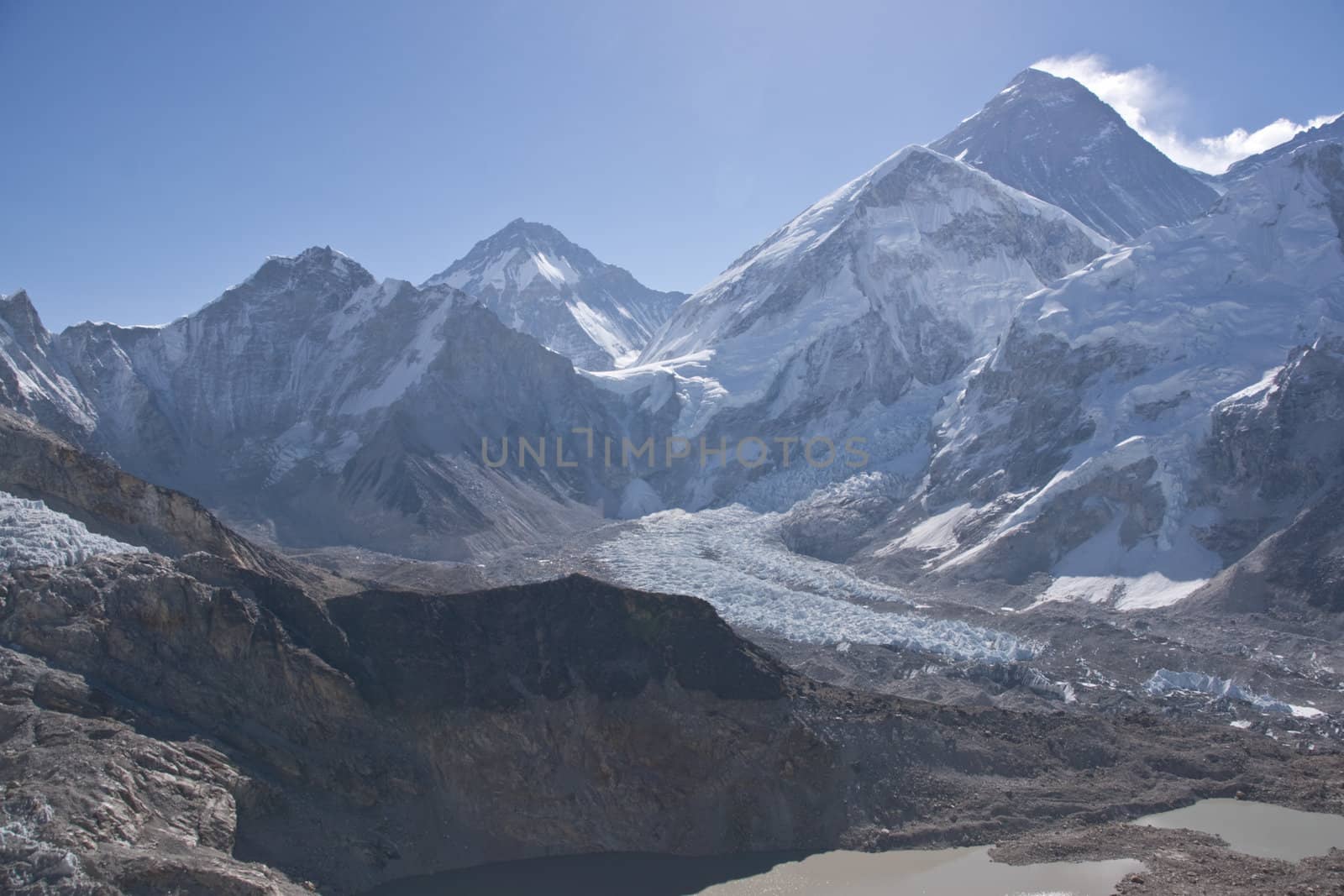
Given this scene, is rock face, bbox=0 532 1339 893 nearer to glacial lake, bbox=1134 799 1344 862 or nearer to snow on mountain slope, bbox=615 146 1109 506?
glacial lake, bbox=1134 799 1344 862

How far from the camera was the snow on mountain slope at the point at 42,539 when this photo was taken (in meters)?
46.7

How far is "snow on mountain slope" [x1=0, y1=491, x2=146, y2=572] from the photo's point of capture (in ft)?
153

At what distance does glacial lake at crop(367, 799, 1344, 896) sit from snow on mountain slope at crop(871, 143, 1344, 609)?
194ft

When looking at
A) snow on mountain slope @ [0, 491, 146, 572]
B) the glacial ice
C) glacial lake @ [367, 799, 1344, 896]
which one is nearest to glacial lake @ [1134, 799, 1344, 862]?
glacial lake @ [367, 799, 1344, 896]

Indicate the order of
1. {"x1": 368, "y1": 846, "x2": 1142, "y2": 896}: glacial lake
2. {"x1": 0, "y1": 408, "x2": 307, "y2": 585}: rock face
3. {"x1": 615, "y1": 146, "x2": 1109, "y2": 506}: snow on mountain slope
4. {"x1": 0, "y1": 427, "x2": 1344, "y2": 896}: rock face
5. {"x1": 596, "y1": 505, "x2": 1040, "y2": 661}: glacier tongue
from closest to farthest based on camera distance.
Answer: {"x1": 0, "y1": 427, "x2": 1344, "y2": 896}: rock face < {"x1": 368, "y1": 846, "x2": 1142, "y2": 896}: glacial lake < {"x1": 0, "y1": 408, "x2": 307, "y2": 585}: rock face < {"x1": 596, "y1": 505, "x2": 1040, "y2": 661}: glacier tongue < {"x1": 615, "y1": 146, "x2": 1109, "y2": 506}: snow on mountain slope

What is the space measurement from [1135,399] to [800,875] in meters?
91.6

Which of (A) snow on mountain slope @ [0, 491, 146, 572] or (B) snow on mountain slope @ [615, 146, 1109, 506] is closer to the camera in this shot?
(A) snow on mountain slope @ [0, 491, 146, 572]

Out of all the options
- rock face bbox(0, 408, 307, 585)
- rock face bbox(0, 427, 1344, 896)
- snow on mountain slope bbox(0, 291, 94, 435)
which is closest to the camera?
rock face bbox(0, 427, 1344, 896)

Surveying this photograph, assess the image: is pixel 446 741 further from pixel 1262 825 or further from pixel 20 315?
pixel 20 315

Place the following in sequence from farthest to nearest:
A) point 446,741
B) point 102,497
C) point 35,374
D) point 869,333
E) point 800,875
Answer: point 869,333
point 35,374
point 102,497
point 446,741
point 800,875

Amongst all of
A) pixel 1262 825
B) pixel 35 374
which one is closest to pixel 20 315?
pixel 35 374

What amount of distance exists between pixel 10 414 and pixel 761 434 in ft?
380

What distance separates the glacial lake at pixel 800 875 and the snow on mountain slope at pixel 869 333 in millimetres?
103893

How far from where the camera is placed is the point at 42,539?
47906 millimetres
